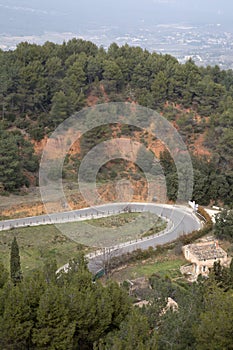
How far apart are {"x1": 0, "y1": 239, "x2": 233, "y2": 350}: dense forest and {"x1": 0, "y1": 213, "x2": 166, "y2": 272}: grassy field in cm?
922

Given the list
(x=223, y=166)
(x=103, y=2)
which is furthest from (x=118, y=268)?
(x=103, y=2)

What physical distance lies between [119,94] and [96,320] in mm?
29550

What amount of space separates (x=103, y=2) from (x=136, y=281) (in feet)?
498

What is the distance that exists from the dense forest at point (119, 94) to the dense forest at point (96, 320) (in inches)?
725

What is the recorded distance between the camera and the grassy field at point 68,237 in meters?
24.7

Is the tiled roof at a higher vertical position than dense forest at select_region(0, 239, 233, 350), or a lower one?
lower

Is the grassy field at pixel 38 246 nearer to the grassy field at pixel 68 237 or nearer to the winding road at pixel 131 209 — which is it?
the grassy field at pixel 68 237

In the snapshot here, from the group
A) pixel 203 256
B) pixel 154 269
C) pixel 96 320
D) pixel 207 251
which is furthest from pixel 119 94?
pixel 96 320

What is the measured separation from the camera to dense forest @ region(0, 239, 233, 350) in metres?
12.8

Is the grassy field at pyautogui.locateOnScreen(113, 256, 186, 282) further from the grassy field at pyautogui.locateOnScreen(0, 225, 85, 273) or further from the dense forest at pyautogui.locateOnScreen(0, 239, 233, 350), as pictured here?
the dense forest at pyautogui.locateOnScreen(0, 239, 233, 350)

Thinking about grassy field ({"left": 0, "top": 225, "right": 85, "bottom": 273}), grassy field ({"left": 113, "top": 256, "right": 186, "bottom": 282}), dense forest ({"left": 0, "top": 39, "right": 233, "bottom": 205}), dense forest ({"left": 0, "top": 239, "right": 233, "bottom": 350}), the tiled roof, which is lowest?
grassy field ({"left": 113, "top": 256, "right": 186, "bottom": 282})

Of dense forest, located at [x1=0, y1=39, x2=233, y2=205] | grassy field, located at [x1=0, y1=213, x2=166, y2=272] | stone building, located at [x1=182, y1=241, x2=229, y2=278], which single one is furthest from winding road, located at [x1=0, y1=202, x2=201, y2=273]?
stone building, located at [x1=182, y1=241, x2=229, y2=278]

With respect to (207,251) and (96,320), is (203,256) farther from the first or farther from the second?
(96,320)

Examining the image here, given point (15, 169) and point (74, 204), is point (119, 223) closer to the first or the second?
point (74, 204)
